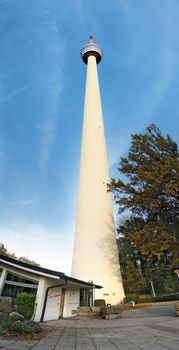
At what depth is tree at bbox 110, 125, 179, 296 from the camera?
14883 millimetres

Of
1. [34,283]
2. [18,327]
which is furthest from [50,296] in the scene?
[18,327]

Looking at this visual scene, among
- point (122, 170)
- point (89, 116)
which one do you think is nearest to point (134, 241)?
point (122, 170)

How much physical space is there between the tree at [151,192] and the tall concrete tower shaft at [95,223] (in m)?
5.74

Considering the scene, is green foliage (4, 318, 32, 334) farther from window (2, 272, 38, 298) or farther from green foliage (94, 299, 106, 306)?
green foliage (94, 299, 106, 306)

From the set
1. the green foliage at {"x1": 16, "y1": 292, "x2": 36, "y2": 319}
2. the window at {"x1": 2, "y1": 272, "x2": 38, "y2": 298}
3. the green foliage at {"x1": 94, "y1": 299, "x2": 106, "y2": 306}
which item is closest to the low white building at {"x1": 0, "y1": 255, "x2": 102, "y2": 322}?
the window at {"x1": 2, "y1": 272, "x2": 38, "y2": 298}

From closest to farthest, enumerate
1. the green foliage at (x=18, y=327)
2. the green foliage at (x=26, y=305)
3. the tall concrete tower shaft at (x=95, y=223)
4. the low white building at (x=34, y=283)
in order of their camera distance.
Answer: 1. the green foliage at (x=18, y=327)
2. the green foliage at (x=26, y=305)
3. the low white building at (x=34, y=283)
4. the tall concrete tower shaft at (x=95, y=223)

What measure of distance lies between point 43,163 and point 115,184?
8822 millimetres

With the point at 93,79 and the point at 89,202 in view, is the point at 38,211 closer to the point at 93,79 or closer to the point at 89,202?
the point at 89,202

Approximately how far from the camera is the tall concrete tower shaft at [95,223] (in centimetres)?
2164

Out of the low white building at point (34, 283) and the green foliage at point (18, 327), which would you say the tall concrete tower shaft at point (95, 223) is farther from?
the green foliage at point (18, 327)

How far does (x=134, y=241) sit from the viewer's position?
50.5 feet

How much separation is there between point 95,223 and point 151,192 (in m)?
9.12

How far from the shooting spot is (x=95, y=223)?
23.4m

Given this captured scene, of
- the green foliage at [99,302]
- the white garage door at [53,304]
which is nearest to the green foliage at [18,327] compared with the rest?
the white garage door at [53,304]
